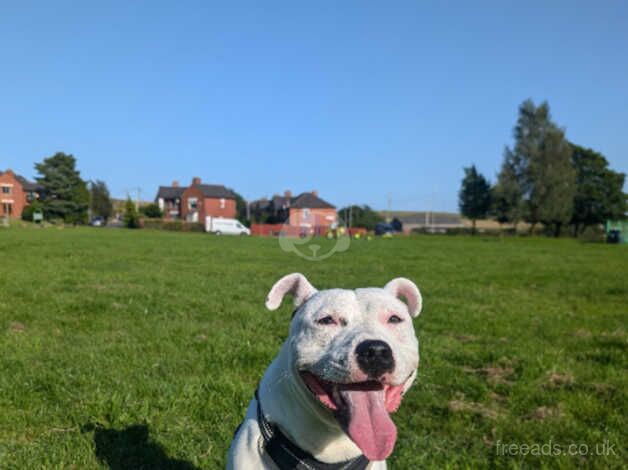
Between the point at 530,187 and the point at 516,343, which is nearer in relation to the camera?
the point at 516,343

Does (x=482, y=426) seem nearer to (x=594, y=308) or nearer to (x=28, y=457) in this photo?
(x=28, y=457)

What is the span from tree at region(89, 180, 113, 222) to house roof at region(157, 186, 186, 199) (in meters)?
11.9

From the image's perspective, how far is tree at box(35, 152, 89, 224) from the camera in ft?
267

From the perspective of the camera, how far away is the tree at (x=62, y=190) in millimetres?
81250

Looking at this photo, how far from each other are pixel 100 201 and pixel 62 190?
20.6 m

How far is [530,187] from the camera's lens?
66.4 meters

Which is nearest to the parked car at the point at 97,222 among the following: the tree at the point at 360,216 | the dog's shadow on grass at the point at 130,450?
the tree at the point at 360,216

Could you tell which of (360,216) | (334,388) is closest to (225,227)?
(360,216)

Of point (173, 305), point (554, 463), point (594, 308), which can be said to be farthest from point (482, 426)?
point (594, 308)

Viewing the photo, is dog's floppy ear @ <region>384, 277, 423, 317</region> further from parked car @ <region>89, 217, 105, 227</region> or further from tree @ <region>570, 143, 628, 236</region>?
parked car @ <region>89, 217, 105, 227</region>

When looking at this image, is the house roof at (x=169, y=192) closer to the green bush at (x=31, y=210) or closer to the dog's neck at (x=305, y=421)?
the green bush at (x=31, y=210)

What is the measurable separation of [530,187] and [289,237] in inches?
2318

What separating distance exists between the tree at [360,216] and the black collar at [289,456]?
259 ft

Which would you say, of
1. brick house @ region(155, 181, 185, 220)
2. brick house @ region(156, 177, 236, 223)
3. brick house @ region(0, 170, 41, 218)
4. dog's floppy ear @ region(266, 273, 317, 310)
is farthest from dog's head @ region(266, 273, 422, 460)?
brick house @ region(155, 181, 185, 220)
